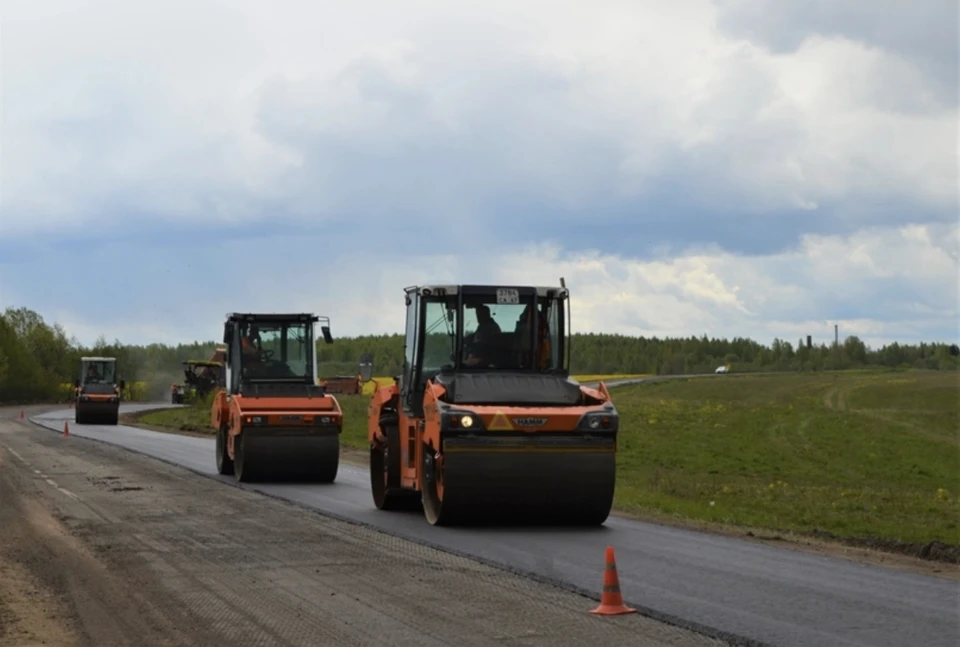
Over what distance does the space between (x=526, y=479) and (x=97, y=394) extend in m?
42.2

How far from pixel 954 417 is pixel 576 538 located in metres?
46.5

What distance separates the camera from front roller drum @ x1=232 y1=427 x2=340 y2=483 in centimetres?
2334

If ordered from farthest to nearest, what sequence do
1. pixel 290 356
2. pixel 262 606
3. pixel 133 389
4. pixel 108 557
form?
pixel 133 389 < pixel 290 356 < pixel 108 557 < pixel 262 606

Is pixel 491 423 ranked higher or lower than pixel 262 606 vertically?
higher

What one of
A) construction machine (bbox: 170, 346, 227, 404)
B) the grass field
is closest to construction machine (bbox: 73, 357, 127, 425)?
the grass field

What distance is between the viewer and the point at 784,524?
64.1 ft

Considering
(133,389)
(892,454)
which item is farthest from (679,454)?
(133,389)

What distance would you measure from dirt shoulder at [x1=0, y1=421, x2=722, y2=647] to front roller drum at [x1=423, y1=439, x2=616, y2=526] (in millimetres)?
1026

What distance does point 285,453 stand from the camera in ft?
76.8

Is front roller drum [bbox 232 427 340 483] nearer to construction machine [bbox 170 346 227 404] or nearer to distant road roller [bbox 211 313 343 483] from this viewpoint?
distant road roller [bbox 211 313 343 483]

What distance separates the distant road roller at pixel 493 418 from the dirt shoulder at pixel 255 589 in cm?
116

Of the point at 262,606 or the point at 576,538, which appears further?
→ the point at 576,538

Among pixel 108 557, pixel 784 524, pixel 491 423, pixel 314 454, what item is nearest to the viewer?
pixel 108 557

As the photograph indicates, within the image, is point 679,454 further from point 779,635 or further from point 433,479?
point 779,635
